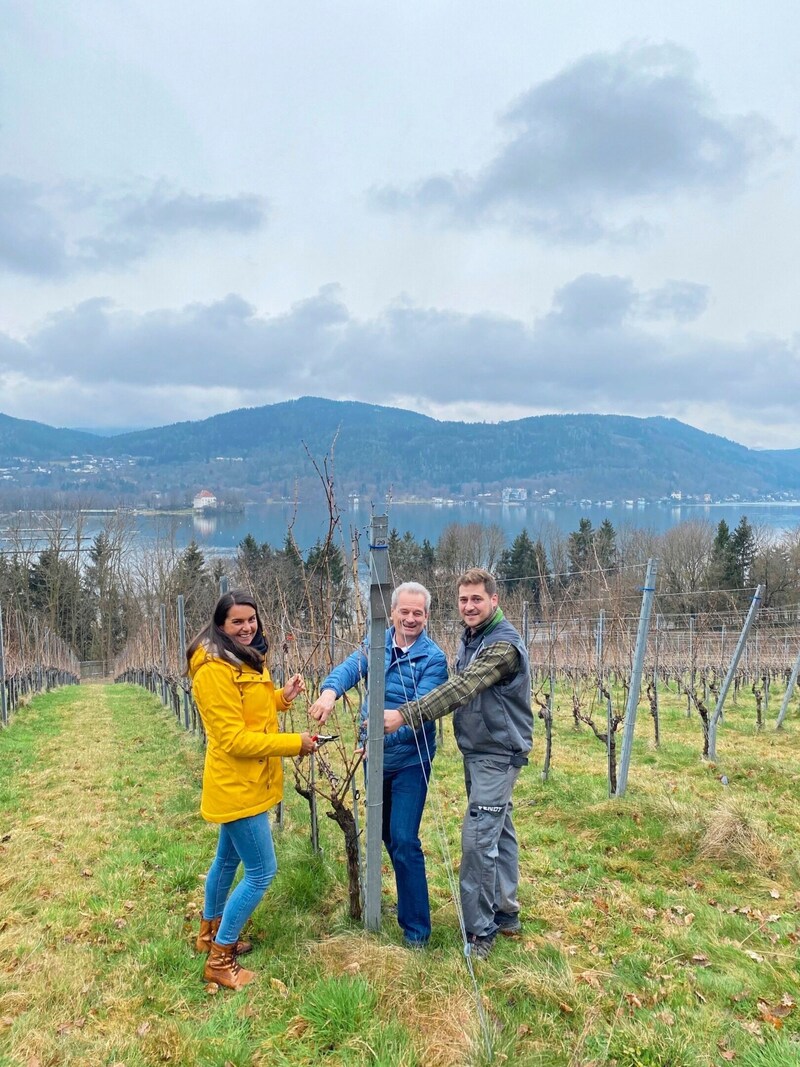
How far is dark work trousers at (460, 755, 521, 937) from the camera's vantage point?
3012 millimetres

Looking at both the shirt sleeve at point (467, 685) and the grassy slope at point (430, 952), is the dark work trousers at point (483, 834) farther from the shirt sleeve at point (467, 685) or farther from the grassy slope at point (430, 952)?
the shirt sleeve at point (467, 685)

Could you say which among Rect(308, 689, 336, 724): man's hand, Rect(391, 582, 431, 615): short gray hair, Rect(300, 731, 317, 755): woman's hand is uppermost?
Rect(391, 582, 431, 615): short gray hair

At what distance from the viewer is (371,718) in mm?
2832

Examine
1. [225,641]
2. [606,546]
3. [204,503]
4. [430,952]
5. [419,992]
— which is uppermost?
[225,641]

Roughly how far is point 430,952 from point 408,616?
1.75 metres

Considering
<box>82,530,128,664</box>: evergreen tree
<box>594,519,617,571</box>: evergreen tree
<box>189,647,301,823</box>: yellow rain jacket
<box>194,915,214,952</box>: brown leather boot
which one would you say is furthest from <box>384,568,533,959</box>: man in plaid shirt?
<box>82,530,128,664</box>: evergreen tree

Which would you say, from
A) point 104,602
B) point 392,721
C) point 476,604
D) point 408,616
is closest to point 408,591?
point 408,616

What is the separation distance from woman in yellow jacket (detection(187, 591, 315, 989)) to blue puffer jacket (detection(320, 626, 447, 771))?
0.39m

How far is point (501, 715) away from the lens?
9.75 feet

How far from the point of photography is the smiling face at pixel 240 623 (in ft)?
9.04

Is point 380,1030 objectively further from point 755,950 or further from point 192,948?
point 755,950

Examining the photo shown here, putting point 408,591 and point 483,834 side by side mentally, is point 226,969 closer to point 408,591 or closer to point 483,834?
point 483,834

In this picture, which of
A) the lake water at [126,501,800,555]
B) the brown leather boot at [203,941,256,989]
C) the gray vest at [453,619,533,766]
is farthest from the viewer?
the lake water at [126,501,800,555]

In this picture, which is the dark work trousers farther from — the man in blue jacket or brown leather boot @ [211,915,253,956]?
brown leather boot @ [211,915,253,956]
